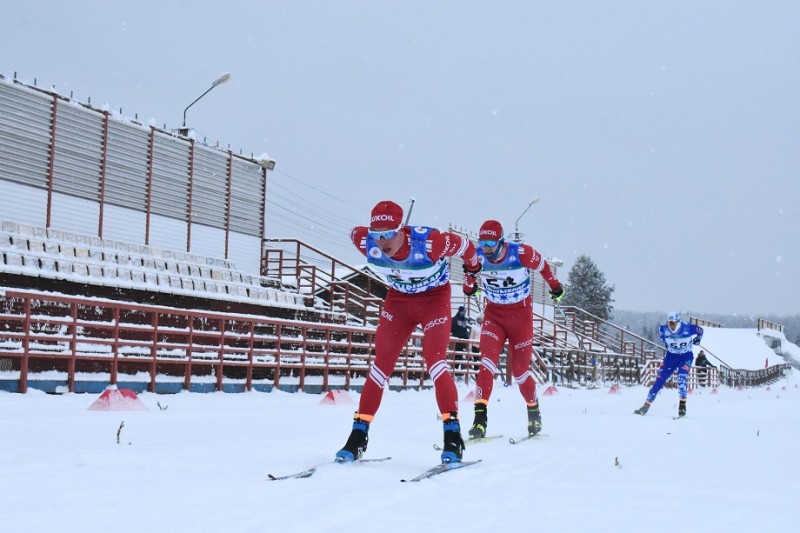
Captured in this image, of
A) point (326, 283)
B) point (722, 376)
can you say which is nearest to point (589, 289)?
point (722, 376)

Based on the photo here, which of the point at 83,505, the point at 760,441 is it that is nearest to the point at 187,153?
the point at 760,441

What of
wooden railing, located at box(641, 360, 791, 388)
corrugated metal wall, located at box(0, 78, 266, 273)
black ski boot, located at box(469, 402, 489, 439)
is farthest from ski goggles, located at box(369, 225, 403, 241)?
wooden railing, located at box(641, 360, 791, 388)

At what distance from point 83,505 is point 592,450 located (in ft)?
15.6

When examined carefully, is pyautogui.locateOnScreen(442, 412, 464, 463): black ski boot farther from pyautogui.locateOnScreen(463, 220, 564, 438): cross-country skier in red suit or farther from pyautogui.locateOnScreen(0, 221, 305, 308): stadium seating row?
pyautogui.locateOnScreen(0, 221, 305, 308): stadium seating row

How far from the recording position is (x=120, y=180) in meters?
21.0

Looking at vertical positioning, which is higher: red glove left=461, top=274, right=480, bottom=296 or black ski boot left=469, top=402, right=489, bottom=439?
red glove left=461, top=274, right=480, bottom=296

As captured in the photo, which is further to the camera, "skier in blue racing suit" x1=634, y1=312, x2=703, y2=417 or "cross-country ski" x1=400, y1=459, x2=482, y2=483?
"skier in blue racing suit" x1=634, y1=312, x2=703, y2=417

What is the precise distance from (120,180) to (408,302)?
53.5 feet

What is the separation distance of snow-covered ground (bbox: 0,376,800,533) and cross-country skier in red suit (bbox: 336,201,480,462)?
0.36 metres

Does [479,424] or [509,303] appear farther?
[509,303]

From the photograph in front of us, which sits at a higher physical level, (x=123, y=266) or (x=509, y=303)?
(x=123, y=266)

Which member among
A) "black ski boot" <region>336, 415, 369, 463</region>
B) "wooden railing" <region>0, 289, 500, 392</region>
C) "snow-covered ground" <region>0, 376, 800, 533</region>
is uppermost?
"wooden railing" <region>0, 289, 500, 392</region>

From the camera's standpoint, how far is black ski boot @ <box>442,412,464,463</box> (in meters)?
5.84

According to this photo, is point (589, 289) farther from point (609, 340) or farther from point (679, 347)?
point (679, 347)
